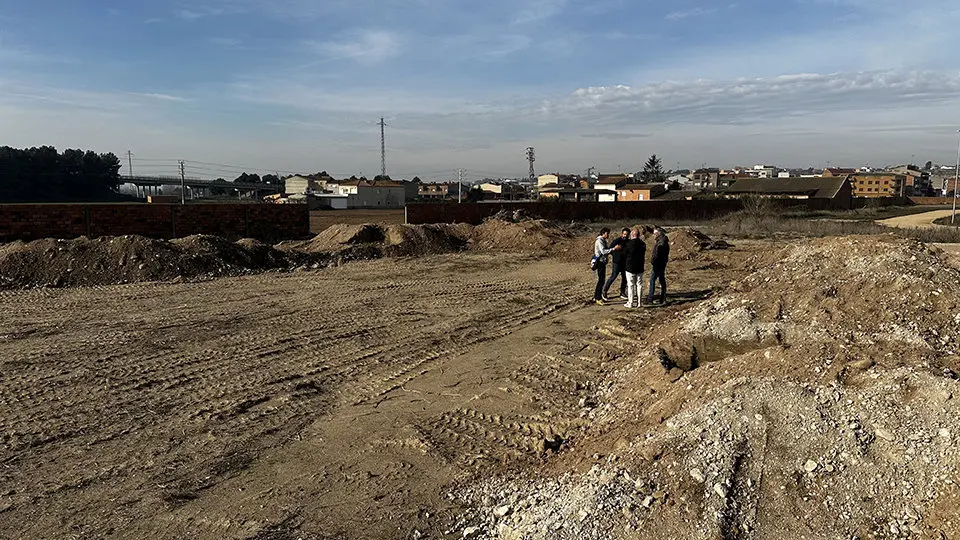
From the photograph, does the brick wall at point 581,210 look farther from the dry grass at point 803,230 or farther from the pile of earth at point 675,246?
the pile of earth at point 675,246

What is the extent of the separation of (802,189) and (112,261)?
62713mm

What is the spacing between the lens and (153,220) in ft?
68.3

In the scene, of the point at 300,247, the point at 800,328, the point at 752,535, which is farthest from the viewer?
the point at 300,247

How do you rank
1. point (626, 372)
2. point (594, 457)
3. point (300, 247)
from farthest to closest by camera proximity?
point (300, 247), point (626, 372), point (594, 457)

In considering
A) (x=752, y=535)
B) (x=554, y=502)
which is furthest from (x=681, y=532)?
(x=554, y=502)

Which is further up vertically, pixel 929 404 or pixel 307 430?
pixel 929 404

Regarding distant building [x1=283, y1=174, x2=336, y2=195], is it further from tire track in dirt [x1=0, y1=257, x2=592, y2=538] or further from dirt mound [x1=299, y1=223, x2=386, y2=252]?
tire track in dirt [x1=0, y1=257, x2=592, y2=538]

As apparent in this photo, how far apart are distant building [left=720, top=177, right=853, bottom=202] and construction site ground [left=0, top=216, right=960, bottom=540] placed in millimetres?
53446

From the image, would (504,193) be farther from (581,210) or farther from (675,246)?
(675,246)

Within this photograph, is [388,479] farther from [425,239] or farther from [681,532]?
[425,239]

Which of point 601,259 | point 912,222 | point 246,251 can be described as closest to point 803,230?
point 912,222

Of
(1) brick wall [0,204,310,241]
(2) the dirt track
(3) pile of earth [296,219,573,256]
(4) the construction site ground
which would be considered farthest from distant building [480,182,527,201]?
(4) the construction site ground

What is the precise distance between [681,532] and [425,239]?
17.7 metres

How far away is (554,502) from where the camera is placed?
15.0ft
